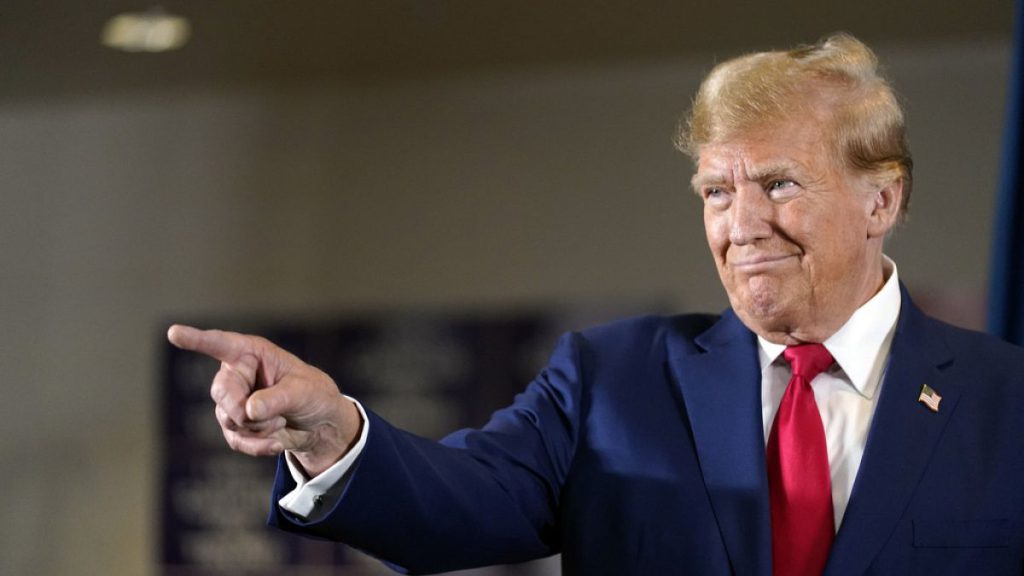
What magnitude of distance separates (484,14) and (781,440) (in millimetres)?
3976

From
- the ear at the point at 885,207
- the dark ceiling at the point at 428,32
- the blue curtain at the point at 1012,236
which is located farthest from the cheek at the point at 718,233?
the dark ceiling at the point at 428,32

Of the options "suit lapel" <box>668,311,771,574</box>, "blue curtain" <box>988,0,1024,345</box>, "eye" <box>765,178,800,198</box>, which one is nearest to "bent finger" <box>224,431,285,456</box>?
"suit lapel" <box>668,311,771,574</box>

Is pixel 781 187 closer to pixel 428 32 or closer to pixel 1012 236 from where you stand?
pixel 1012 236

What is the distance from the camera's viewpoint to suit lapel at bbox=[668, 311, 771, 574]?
4.87 ft

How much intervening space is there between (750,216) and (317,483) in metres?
0.60

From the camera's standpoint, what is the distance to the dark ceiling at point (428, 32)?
5.20 meters

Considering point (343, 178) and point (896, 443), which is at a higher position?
point (343, 178)

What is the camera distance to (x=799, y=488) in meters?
1.51

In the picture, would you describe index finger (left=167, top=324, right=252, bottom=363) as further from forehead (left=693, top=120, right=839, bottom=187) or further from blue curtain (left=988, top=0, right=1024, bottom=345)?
blue curtain (left=988, top=0, right=1024, bottom=345)

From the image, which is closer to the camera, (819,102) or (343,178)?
(819,102)

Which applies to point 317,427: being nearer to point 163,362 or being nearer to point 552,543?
point 552,543

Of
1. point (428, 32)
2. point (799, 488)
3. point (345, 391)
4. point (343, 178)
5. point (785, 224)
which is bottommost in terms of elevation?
point (345, 391)

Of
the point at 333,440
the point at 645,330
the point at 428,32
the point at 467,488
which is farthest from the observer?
the point at 428,32

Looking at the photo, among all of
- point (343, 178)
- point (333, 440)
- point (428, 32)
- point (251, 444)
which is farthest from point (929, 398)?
point (343, 178)
